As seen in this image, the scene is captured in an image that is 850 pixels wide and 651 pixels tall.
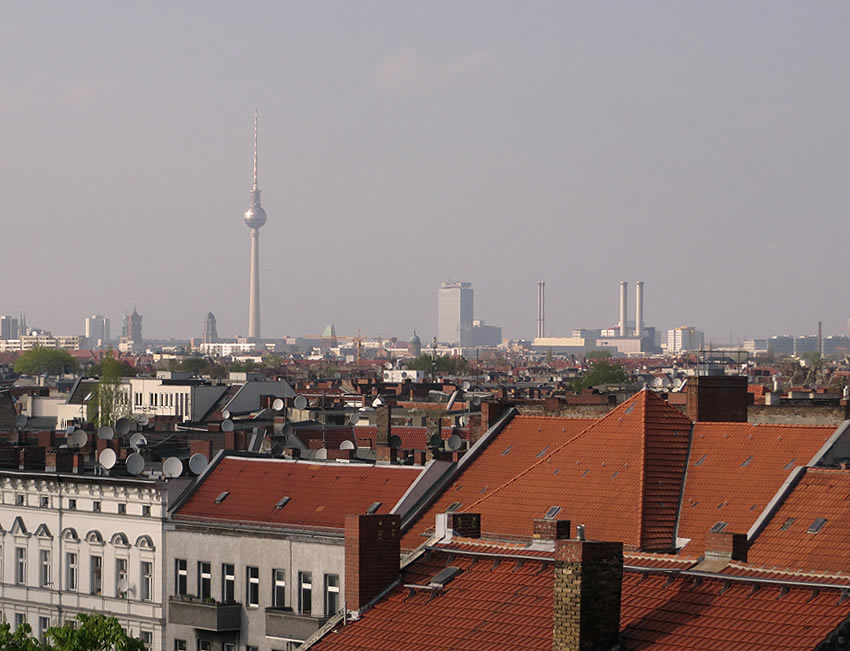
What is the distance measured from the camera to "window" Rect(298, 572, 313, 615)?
162ft

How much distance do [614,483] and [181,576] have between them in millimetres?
15175

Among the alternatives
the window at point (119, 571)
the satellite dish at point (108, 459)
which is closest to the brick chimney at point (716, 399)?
the window at point (119, 571)

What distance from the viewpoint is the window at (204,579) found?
53094 millimetres

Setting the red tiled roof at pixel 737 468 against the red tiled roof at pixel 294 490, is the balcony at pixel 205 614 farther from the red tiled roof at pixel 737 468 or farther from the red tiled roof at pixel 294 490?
the red tiled roof at pixel 737 468

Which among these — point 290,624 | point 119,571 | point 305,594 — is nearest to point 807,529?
point 290,624

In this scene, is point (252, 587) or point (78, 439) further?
point (78, 439)

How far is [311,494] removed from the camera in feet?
173

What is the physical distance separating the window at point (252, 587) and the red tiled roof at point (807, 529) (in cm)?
1652

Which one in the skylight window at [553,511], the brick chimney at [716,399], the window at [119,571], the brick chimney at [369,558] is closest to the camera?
the brick chimney at [369,558]

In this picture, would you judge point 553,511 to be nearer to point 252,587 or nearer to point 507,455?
point 507,455

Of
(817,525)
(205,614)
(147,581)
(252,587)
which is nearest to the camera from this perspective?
(817,525)

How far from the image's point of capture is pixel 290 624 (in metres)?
48.7

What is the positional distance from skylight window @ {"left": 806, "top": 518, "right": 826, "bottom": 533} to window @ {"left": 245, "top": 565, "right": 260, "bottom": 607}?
17782 mm

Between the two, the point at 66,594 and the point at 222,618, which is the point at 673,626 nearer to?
the point at 222,618
